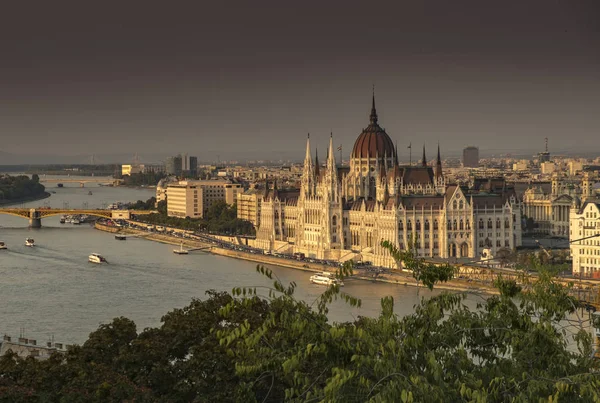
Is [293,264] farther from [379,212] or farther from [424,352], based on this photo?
[424,352]

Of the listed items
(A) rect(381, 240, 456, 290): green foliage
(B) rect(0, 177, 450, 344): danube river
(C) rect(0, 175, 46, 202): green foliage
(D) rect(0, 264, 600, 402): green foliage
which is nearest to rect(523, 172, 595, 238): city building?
(B) rect(0, 177, 450, 344): danube river

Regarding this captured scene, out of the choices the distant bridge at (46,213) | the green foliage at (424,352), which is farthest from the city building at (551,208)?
the green foliage at (424,352)

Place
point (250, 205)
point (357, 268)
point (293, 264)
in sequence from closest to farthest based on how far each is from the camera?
point (357, 268), point (293, 264), point (250, 205)

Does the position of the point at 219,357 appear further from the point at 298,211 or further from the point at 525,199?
the point at 525,199

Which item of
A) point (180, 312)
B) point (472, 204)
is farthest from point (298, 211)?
point (180, 312)

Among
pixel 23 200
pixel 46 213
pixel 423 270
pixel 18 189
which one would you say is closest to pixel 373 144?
pixel 46 213

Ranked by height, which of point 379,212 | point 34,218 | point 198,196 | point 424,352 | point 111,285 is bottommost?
point 111,285
